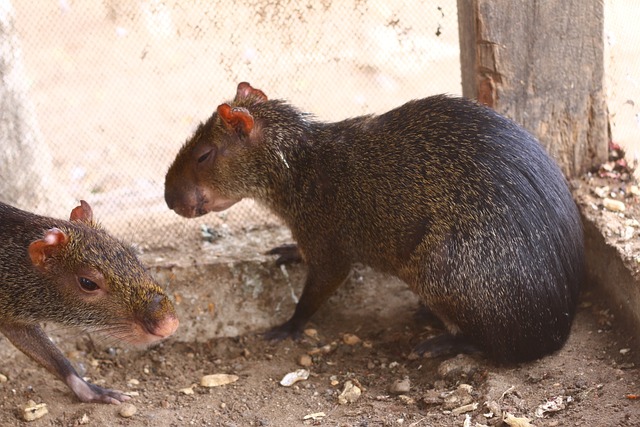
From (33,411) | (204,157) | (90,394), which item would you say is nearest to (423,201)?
(204,157)

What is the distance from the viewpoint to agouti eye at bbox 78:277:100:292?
497 centimetres

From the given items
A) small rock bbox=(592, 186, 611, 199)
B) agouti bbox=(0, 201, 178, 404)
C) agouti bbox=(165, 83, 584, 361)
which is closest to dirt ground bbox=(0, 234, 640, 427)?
agouti bbox=(165, 83, 584, 361)

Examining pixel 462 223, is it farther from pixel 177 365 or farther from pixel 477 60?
pixel 177 365

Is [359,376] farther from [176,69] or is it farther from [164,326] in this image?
[176,69]

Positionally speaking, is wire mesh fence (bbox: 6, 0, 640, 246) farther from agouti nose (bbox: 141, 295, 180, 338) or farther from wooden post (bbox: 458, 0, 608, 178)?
agouti nose (bbox: 141, 295, 180, 338)

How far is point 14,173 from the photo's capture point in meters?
6.34

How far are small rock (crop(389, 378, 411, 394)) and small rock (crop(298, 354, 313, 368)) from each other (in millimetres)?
656

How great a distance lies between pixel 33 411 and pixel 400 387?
2.11 meters

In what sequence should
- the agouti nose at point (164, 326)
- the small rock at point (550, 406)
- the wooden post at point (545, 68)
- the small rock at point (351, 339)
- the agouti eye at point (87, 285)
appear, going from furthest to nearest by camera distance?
Result: the small rock at point (351, 339) < the wooden post at point (545, 68) < the agouti eye at point (87, 285) < the agouti nose at point (164, 326) < the small rock at point (550, 406)

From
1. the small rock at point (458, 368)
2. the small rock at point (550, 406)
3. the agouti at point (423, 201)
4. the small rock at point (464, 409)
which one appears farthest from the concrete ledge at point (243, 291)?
the small rock at point (550, 406)

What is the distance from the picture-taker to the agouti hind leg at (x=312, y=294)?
18.9 ft

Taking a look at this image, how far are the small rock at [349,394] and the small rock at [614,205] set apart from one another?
1.99m

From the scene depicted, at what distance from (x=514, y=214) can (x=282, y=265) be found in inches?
73.4

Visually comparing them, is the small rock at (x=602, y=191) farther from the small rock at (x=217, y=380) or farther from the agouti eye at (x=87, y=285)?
the agouti eye at (x=87, y=285)
